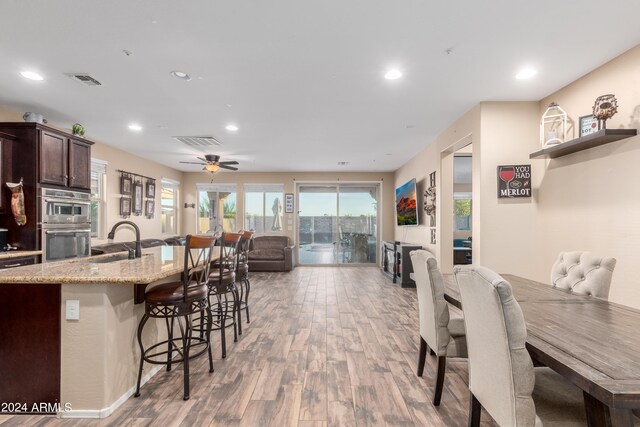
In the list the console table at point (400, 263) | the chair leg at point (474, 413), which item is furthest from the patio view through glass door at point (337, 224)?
the chair leg at point (474, 413)

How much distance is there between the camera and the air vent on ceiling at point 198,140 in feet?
17.9

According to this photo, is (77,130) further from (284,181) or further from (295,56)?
(284,181)

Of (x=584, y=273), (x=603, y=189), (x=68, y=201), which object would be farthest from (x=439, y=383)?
(x=68, y=201)

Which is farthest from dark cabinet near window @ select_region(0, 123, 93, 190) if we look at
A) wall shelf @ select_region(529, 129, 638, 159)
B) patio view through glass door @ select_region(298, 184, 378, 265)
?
wall shelf @ select_region(529, 129, 638, 159)

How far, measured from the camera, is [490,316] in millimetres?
1440

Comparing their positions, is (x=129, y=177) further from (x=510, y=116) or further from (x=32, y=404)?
(x=510, y=116)

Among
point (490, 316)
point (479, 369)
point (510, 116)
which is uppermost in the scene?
point (510, 116)

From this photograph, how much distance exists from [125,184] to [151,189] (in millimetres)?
1012

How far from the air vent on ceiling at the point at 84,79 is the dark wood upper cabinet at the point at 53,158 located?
4.45 ft

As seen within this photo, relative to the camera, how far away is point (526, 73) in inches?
121

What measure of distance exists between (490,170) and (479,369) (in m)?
2.78

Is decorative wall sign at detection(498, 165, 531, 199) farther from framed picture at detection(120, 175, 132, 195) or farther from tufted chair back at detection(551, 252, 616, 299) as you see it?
framed picture at detection(120, 175, 132, 195)

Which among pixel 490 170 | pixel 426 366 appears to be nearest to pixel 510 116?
pixel 490 170

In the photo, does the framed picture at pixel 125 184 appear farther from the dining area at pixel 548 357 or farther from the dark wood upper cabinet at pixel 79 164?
the dining area at pixel 548 357
